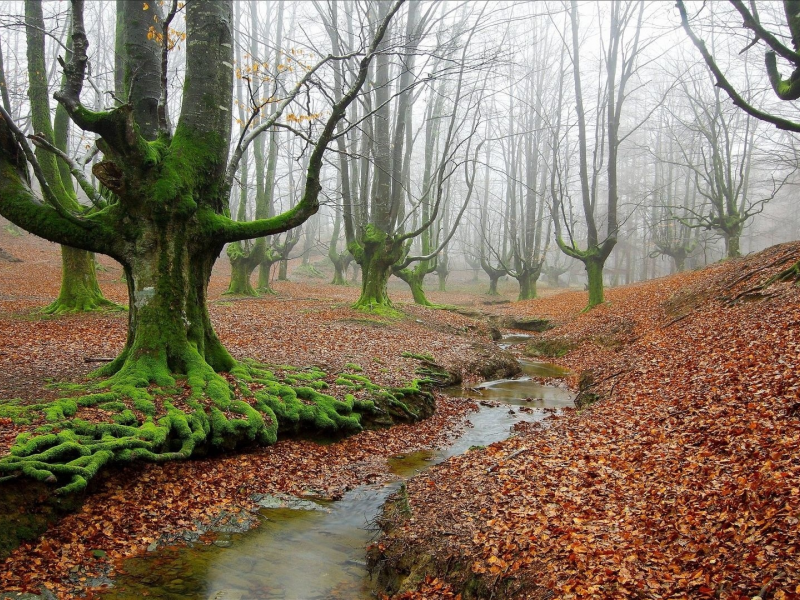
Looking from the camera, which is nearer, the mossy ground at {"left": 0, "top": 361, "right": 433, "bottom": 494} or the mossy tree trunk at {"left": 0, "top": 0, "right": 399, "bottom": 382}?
the mossy ground at {"left": 0, "top": 361, "right": 433, "bottom": 494}

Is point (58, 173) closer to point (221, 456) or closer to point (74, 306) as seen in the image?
point (74, 306)

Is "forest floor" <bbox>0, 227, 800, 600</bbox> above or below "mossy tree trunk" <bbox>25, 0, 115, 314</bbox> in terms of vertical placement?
below

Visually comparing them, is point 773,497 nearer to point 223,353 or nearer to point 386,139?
point 223,353

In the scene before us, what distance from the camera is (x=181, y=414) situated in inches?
241

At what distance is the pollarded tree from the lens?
6176 millimetres

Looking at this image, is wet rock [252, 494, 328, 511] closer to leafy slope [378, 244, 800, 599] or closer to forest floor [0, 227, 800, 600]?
forest floor [0, 227, 800, 600]

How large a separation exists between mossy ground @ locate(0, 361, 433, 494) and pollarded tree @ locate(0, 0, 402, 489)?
25 millimetres

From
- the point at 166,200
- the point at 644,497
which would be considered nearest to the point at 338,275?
the point at 166,200

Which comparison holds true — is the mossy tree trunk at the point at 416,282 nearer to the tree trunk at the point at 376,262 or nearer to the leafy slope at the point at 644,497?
the tree trunk at the point at 376,262

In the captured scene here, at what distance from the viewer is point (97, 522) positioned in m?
4.71

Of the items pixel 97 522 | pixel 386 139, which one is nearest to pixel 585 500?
pixel 97 522

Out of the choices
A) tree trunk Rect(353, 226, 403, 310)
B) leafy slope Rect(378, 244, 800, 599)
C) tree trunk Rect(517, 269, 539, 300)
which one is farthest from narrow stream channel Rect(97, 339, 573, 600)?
tree trunk Rect(517, 269, 539, 300)

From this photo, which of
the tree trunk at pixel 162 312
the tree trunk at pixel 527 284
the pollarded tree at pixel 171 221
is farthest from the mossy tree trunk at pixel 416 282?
the tree trunk at pixel 162 312

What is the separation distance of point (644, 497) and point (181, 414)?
5.04 metres
